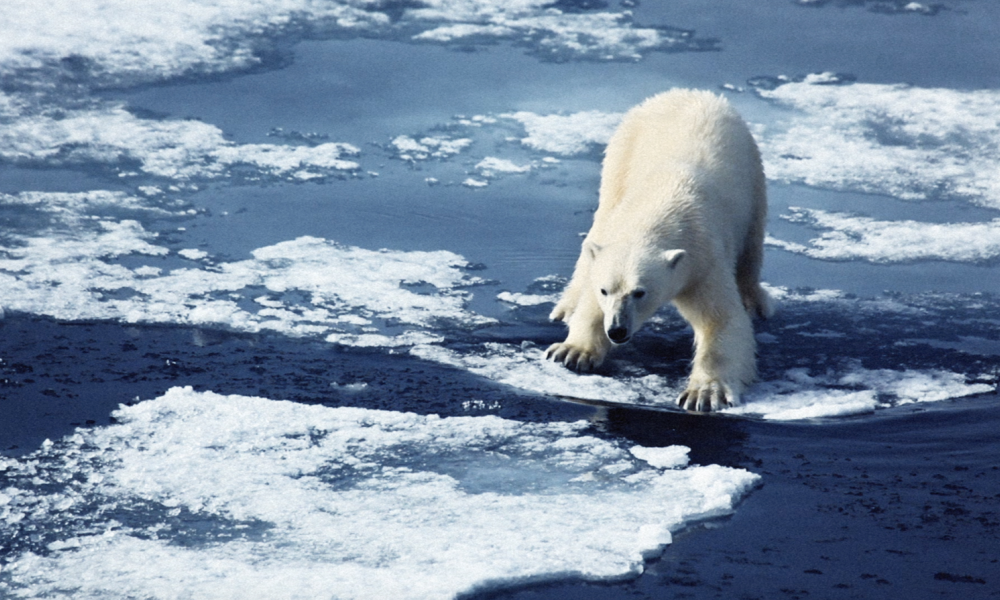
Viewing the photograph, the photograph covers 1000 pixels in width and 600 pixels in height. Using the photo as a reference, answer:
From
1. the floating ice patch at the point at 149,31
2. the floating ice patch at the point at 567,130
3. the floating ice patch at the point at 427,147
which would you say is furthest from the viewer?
the floating ice patch at the point at 149,31

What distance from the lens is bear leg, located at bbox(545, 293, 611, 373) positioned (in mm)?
4195

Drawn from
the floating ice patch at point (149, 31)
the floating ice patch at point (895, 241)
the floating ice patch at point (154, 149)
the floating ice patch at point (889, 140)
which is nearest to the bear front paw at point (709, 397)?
the floating ice patch at point (895, 241)

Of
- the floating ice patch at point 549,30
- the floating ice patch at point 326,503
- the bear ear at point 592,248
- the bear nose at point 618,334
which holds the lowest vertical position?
the floating ice patch at point 326,503

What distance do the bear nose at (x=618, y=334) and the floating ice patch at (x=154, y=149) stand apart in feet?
9.26

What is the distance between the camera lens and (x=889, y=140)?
273 inches

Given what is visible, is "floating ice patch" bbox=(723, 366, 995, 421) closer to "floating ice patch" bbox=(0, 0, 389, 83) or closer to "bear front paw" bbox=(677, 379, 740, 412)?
"bear front paw" bbox=(677, 379, 740, 412)

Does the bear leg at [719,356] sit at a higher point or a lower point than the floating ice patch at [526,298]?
higher

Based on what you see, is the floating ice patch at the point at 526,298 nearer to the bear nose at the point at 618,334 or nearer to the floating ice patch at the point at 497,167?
the bear nose at the point at 618,334

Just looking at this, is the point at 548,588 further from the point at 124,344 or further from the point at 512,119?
the point at 512,119

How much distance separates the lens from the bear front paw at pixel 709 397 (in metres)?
3.86

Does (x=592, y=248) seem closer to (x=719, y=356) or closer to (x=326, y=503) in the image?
(x=719, y=356)

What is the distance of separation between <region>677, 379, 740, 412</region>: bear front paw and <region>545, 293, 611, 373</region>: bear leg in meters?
0.40

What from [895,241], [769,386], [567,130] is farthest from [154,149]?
[895,241]

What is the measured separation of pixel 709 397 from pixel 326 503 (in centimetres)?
143
